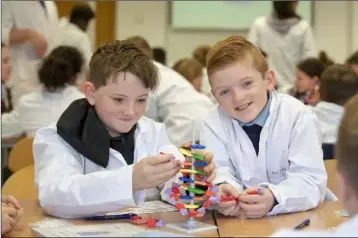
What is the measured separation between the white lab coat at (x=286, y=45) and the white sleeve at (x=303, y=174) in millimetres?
3762

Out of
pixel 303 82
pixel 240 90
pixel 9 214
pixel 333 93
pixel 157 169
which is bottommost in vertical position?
pixel 303 82

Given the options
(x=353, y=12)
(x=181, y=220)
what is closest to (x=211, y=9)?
(x=353, y=12)

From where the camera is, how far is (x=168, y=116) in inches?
147

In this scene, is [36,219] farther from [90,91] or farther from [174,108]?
[174,108]

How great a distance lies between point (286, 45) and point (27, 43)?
241cm

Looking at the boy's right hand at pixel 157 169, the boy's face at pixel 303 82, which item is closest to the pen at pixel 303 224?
the boy's right hand at pixel 157 169

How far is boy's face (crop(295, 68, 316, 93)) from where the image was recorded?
4.62 metres

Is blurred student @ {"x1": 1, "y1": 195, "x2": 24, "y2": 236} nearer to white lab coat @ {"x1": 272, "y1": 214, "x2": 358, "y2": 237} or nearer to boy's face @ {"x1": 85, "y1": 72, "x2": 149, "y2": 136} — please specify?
boy's face @ {"x1": 85, "y1": 72, "x2": 149, "y2": 136}

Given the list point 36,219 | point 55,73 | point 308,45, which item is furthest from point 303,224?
point 308,45

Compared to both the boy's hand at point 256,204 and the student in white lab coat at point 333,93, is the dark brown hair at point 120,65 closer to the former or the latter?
the boy's hand at point 256,204

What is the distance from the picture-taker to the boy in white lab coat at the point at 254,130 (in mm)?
1959

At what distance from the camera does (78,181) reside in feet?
5.59

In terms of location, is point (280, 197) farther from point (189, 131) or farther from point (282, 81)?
point (282, 81)

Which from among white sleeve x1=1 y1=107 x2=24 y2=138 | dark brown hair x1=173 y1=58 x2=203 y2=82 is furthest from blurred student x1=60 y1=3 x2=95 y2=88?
white sleeve x1=1 y1=107 x2=24 y2=138
